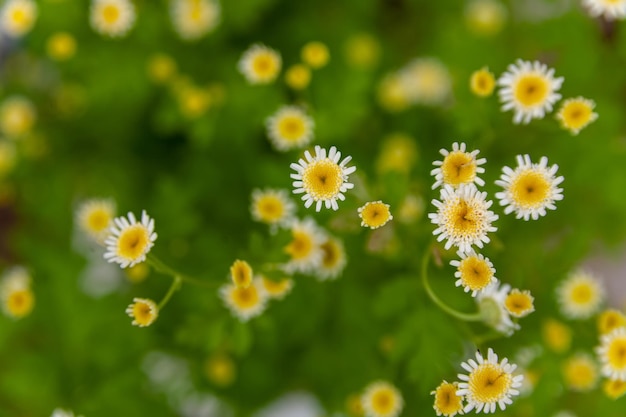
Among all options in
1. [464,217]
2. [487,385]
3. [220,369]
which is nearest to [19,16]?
[220,369]

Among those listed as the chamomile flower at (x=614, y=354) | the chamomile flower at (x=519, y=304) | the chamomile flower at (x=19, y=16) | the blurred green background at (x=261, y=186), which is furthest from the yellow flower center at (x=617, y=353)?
the chamomile flower at (x=19, y=16)

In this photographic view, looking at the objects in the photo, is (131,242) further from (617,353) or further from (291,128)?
(617,353)

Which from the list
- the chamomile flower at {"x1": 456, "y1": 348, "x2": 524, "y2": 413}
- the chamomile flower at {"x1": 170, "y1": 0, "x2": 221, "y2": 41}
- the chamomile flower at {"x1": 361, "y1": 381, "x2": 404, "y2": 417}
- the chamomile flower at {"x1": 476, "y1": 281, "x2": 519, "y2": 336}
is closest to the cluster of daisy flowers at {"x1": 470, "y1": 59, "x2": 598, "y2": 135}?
the chamomile flower at {"x1": 476, "y1": 281, "x2": 519, "y2": 336}

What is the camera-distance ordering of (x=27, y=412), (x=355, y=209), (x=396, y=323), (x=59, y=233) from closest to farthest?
(x=355, y=209) → (x=396, y=323) → (x=27, y=412) → (x=59, y=233)

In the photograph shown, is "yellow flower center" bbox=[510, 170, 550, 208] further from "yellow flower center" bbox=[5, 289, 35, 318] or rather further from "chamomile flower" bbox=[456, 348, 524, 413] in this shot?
"yellow flower center" bbox=[5, 289, 35, 318]

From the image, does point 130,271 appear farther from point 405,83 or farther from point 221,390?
point 405,83

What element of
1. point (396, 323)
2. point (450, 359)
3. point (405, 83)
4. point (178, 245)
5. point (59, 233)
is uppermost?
point (405, 83)

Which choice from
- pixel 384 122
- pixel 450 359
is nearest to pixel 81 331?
pixel 450 359

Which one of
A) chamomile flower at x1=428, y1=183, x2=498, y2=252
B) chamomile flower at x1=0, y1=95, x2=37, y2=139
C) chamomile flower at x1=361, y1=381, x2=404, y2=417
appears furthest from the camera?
chamomile flower at x1=0, y1=95, x2=37, y2=139
